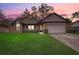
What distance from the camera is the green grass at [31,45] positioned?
4574mm

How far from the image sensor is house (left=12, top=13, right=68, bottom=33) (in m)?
4.64

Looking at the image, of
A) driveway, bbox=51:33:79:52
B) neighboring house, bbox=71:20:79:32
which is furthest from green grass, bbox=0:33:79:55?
neighboring house, bbox=71:20:79:32

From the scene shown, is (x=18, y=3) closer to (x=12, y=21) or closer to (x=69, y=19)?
(x=12, y=21)

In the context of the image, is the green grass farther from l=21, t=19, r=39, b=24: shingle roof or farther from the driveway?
l=21, t=19, r=39, b=24: shingle roof

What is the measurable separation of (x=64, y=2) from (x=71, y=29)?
40 centimetres

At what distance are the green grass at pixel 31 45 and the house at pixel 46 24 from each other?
0.09 m

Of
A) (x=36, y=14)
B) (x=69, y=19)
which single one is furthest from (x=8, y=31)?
(x=69, y=19)

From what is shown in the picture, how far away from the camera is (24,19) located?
4.68 meters

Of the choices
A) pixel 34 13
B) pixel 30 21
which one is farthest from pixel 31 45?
pixel 34 13

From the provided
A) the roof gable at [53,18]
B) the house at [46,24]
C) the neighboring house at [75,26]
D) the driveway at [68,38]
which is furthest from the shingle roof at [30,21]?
the neighboring house at [75,26]

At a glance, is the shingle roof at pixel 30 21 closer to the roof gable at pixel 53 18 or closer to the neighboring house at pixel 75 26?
the roof gable at pixel 53 18

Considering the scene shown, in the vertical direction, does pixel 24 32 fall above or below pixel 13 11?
below

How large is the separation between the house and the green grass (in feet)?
0.30

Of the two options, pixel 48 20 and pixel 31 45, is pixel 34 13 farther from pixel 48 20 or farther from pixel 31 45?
pixel 31 45
